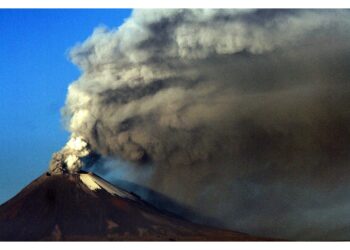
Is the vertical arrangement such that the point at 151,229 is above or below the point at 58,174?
below

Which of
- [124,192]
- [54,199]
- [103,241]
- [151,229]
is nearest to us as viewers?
[103,241]

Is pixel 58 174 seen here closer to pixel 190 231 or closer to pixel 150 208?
pixel 150 208

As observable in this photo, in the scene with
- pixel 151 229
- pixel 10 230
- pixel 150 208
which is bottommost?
pixel 10 230

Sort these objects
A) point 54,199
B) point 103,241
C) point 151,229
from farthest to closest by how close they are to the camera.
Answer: point 54,199 < point 151,229 < point 103,241

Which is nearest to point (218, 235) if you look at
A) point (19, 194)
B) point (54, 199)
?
point (54, 199)

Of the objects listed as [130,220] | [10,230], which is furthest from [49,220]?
[130,220]

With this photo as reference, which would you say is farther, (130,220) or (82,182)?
(82,182)
